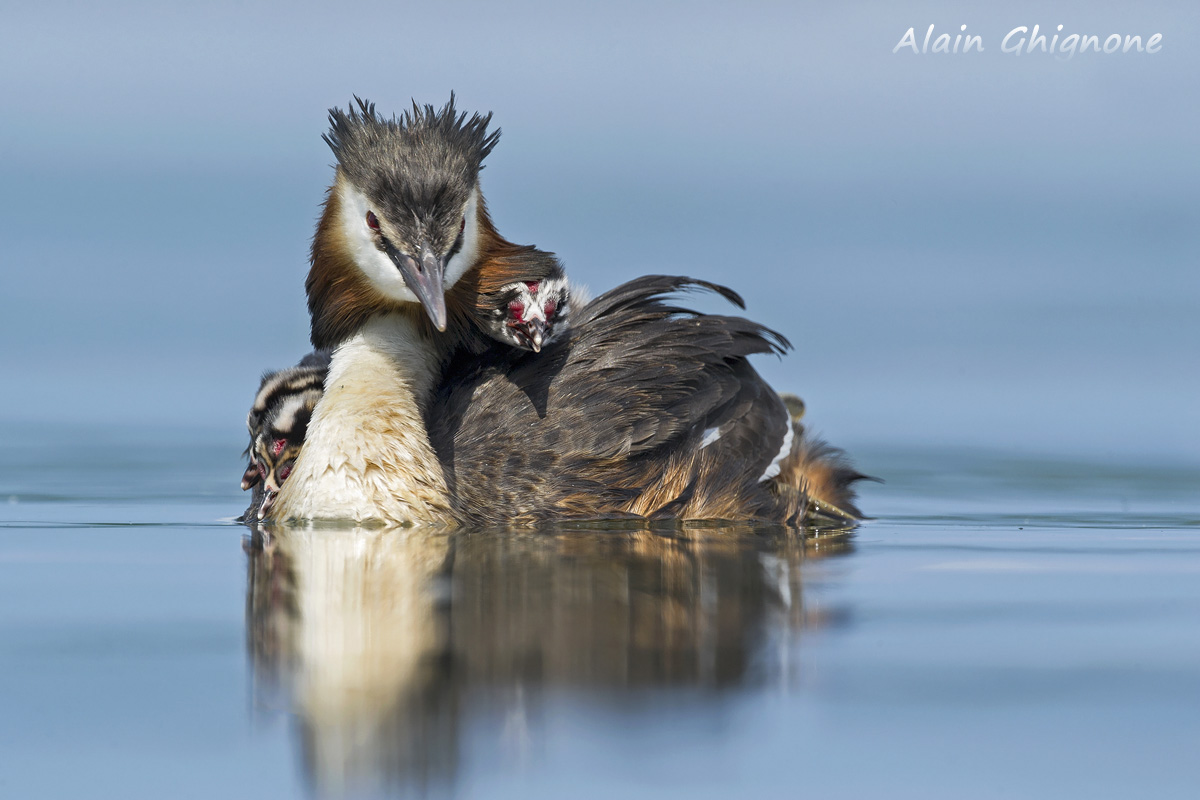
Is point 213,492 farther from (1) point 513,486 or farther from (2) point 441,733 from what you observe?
(2) point 441,733

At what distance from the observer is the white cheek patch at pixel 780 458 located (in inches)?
285

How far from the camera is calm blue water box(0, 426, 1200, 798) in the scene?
2910 millimetres

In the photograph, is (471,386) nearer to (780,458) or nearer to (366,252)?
(366,252)

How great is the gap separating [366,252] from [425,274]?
1.36ft

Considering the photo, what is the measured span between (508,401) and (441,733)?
3763 millimetres

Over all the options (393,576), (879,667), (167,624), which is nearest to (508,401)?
(393,576)

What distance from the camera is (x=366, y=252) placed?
672cm

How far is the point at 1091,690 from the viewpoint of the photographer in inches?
140

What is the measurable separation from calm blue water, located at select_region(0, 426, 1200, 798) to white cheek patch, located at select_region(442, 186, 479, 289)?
125cm

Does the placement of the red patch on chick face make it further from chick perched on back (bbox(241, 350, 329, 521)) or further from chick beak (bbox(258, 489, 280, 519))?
chick beak (bbox(258, 489, 280, 519))

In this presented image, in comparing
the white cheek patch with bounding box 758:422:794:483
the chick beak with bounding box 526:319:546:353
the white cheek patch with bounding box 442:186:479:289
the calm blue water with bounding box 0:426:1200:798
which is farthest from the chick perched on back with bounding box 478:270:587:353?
the white cheek patch with bounding box 758:422:794:483

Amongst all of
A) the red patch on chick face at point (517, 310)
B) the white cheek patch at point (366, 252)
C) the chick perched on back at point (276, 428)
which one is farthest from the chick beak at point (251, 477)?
the red patch on chick face at point (517, 310)

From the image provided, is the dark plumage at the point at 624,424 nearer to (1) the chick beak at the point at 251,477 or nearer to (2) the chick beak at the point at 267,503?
(2) the chick beak at the point at 267,503

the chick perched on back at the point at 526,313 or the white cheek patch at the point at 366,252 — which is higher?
the white cheek patch at the point at 366,252
